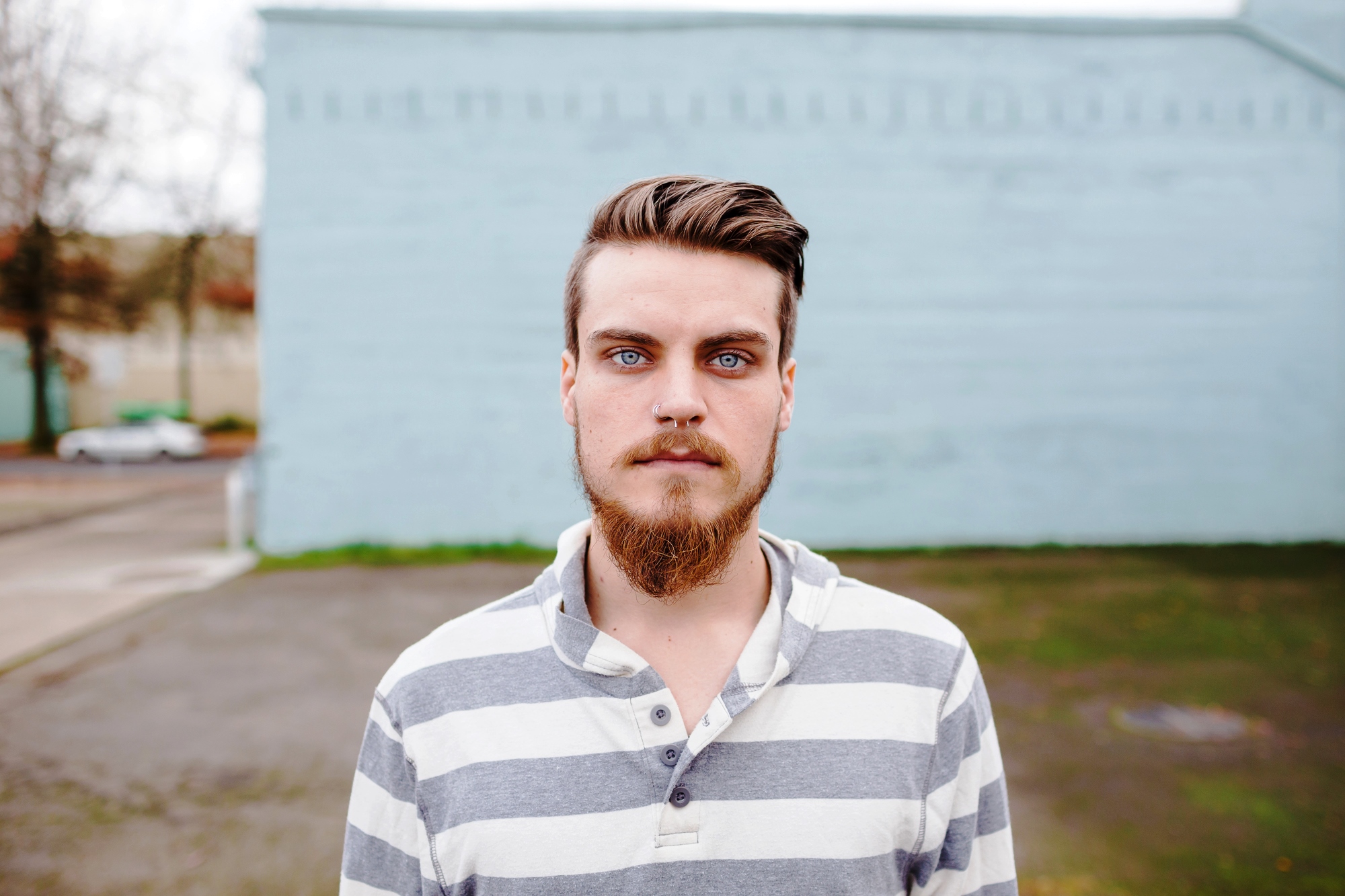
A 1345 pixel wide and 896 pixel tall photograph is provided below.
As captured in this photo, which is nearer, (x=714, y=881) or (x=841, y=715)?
(x=714, y=881)

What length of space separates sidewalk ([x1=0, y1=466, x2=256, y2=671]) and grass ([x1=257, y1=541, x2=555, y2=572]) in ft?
1.64

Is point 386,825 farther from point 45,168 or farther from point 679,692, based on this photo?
point 45,168

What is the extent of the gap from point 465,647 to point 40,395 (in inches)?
1164

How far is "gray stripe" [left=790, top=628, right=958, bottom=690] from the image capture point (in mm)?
1438

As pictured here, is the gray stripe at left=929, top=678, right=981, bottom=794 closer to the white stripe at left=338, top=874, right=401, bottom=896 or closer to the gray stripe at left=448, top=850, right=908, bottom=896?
the gray stripe at left=448, top=850, right=908, bottom=896

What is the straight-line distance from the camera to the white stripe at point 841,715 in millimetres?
1370

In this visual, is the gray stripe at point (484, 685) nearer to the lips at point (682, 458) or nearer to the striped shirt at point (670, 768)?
the striped shirt at point (670, 768)

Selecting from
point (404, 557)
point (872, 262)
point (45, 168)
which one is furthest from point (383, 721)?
point (45, 168)

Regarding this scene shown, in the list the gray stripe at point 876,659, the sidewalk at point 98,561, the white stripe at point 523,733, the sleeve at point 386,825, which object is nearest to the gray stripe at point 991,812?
the gray stripe at point 876,659

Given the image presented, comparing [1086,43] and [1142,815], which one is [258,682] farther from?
[1086,43]

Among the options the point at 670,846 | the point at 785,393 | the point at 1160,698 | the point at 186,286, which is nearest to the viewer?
the point at 670,846

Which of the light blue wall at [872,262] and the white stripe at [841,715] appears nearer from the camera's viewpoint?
the white stripe at [841,715]

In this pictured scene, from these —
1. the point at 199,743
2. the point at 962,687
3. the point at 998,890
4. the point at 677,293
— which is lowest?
the point at 199,743

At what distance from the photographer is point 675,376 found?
137cm
